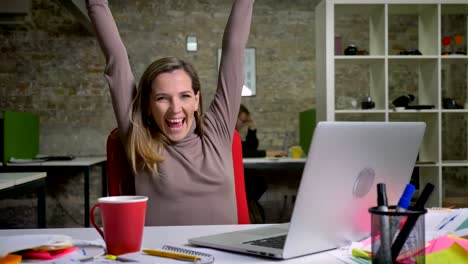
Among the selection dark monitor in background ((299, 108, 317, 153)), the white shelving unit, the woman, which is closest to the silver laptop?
the woman

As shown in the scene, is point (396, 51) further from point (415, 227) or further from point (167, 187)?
point (415, 227)

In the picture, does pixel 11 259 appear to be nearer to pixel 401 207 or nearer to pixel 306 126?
pixel 401 207

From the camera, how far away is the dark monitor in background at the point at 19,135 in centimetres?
506

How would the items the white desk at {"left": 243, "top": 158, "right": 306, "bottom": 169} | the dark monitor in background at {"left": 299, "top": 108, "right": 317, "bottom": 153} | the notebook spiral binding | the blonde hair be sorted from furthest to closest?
the dark monitor in background at {"left": 299, "top": 108, "right": 317, "bottom": 153}
the white desk at {"left": 243, "top": 158, "right": 306, "bottom": 169}
the blonde hair
the notebook spiral binding

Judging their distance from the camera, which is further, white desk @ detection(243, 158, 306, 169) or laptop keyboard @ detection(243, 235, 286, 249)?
white desk @ detection(243, 158, 306, 169)

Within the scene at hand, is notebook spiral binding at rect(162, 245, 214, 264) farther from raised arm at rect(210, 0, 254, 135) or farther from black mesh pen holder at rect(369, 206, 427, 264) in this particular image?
raised arm at rect(210, 0, 254, 135)

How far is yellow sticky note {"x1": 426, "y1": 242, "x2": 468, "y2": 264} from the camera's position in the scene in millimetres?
896

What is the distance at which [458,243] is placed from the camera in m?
0.93

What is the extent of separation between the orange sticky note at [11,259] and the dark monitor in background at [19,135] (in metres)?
4.47

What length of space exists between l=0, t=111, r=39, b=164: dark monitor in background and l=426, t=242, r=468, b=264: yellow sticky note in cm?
487

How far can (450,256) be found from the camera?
2.97 ft

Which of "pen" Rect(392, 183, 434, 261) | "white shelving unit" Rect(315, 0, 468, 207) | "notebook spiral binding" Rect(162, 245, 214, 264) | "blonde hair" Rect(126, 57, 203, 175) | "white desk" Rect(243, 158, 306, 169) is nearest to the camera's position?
"pen" Rect(392, 183, 434, 261)

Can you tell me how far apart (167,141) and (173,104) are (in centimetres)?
13

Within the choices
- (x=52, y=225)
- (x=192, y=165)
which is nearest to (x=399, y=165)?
(x=192, y=165)
